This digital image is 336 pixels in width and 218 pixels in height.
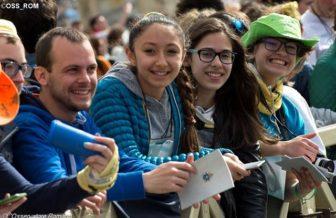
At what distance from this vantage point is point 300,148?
618 cm

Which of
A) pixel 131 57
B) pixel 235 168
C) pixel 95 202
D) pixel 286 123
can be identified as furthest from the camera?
pixel 286 123

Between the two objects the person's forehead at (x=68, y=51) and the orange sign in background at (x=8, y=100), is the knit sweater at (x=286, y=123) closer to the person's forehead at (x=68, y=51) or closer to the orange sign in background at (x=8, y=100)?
the person's forehead at (x=68, y=51)

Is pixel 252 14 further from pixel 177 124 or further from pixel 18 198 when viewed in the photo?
pixel 18 198

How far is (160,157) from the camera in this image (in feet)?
17.8

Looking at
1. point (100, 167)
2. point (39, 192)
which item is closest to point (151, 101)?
point (39, 192)

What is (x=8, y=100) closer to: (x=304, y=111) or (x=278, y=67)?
(x=278, y=67)

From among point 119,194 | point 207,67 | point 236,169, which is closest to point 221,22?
point 207,67

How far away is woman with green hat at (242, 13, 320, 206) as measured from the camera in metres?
6.56

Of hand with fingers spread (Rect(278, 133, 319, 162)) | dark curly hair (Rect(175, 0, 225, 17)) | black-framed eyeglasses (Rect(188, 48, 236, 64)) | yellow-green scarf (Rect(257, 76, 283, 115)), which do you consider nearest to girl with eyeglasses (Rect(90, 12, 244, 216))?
black-framed eyeglasses (Rect(188, 48, 236, 64))

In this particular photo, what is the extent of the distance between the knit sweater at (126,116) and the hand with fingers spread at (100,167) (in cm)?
108

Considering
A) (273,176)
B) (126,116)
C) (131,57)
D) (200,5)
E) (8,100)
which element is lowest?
(273,176)

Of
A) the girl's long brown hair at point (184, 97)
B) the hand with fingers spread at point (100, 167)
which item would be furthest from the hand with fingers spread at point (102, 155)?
the girl's long brown hair at point (184, 97)

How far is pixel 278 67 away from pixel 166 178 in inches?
85.0

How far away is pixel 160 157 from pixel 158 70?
504mm
